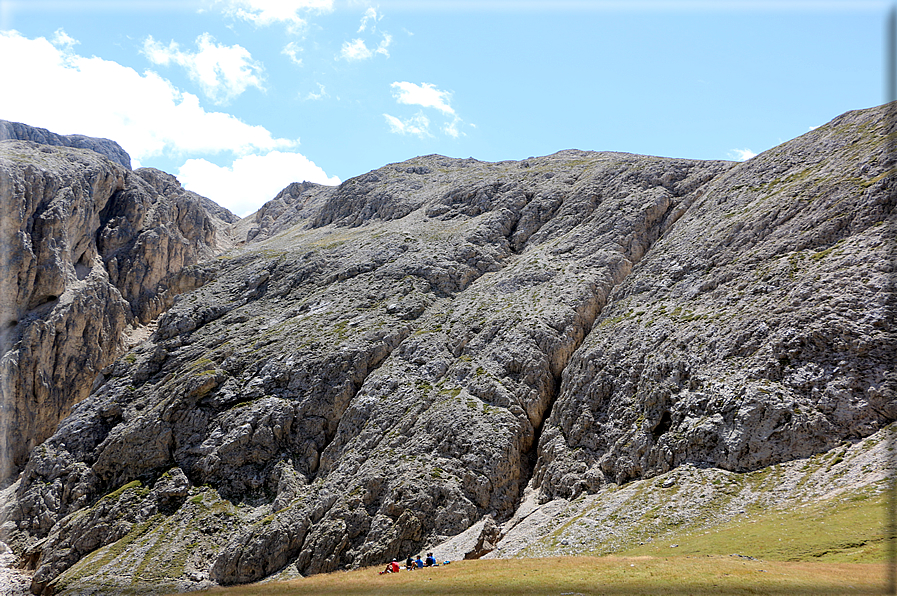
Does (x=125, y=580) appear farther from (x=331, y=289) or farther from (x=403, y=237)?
(x=403, y=237)

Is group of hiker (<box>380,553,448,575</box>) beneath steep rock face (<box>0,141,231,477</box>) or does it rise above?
beneath

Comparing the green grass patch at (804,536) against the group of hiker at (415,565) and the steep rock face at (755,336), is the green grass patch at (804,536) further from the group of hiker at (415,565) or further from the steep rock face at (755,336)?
the group of hiker at (415,565)

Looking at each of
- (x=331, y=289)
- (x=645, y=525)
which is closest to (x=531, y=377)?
(x=645, y=525)

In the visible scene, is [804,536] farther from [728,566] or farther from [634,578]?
[634,578]

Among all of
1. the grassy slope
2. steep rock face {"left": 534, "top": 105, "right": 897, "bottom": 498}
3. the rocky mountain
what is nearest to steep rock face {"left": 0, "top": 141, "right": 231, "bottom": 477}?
the rocky mountain

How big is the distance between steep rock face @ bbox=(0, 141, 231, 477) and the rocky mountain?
4904 mm

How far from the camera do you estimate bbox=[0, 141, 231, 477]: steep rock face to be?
99625mm

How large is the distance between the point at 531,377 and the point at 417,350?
1825 centimetres

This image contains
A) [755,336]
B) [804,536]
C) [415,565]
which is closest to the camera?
[804,536]

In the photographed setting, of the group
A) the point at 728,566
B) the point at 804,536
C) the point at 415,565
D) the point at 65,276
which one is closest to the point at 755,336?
the point at 804,536

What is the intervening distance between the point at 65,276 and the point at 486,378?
98299mm

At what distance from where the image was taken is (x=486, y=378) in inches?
2756

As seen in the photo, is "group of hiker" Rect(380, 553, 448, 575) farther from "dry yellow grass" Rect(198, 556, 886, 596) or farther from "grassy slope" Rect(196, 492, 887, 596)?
"dry yellow grass" Rect(198, 556, 886, 596)

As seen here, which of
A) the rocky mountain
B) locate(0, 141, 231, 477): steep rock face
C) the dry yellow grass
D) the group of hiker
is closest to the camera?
the dry yellow grass
